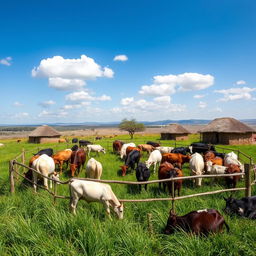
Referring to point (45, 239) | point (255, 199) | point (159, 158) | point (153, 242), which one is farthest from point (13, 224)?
point (159, 158)

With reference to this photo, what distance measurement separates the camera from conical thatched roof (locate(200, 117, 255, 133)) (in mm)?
28844

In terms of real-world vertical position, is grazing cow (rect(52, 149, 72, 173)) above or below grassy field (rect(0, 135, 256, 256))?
above

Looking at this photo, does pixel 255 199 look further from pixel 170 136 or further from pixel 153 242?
pixel 170 136

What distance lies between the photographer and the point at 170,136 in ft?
128

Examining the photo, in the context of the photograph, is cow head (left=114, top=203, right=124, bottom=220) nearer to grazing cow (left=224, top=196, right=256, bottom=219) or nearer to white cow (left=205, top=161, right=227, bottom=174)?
grazing cow (left=224, top=196, right=256, bottom=219)

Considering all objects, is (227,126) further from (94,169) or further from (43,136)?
(43,136)

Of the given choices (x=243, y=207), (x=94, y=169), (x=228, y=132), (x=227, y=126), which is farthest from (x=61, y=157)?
(x=227, y=126)

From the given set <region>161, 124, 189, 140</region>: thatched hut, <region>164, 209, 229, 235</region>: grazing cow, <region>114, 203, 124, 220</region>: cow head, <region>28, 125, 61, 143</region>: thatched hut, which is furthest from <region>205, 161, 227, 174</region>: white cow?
<region>28, 125, 61, 143</region>: thatched hut

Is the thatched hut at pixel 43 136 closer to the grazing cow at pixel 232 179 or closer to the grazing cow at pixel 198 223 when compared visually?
the grazing cow at pixel 232 179

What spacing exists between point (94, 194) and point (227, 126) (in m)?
28.6

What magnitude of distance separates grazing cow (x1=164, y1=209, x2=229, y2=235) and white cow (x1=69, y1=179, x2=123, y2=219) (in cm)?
149

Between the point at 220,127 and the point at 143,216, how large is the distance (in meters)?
27.8

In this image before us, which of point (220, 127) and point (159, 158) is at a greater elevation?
point (220, 127)

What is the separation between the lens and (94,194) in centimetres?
587
